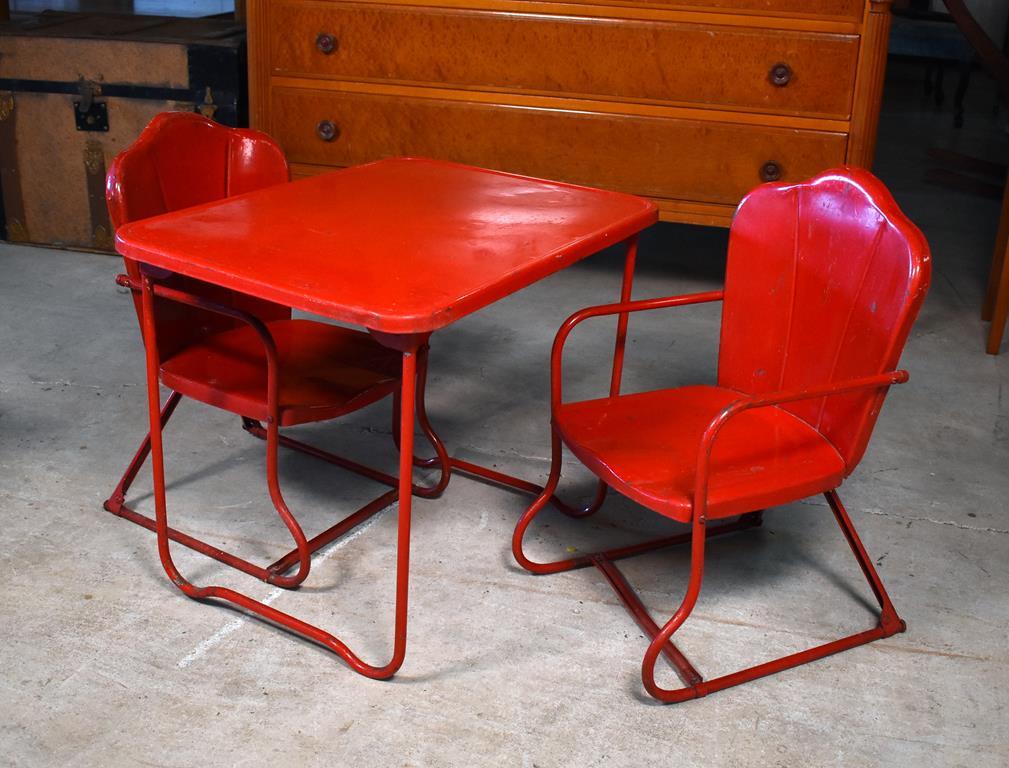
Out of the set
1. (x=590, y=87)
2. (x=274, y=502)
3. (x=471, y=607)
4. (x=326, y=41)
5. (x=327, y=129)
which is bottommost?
(x=471, y=607)

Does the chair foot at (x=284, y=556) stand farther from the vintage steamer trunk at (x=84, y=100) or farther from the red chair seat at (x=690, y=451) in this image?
the vintage steamer trunk at (x=84, y=100)

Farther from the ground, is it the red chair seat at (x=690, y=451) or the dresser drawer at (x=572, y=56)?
the dresser drawer at (x=572, y=56)

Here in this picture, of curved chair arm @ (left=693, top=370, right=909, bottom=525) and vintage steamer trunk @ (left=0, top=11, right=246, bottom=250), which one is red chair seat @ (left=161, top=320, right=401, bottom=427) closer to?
curved chair arm @ (left=693, top=370, right=909, bottom=525)

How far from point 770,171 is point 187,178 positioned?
2009 millimetres

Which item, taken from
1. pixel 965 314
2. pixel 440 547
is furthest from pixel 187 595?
pixel 965 314

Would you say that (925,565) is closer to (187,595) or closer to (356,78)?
(187,595)

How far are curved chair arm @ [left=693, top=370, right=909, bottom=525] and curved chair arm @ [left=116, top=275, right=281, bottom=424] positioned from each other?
83 cm

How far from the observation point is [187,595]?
2.43 m

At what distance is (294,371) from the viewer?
2572mm

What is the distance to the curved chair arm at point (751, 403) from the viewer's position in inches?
79.3

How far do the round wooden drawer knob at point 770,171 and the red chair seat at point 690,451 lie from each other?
4.95 ft

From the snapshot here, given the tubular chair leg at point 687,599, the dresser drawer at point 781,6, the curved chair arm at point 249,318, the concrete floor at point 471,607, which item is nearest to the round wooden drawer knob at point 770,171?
the dresser drawer at point 781,6

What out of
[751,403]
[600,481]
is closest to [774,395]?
[751,403]

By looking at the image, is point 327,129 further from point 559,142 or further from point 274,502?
point 274,502
